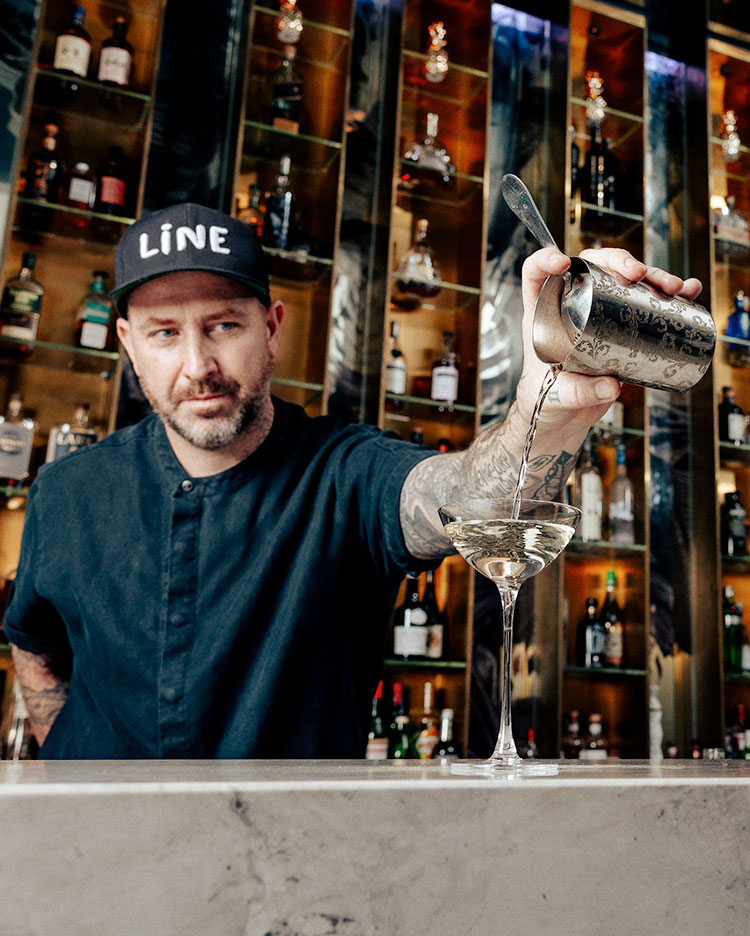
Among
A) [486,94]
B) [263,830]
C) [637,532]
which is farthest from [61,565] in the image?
[486,94]

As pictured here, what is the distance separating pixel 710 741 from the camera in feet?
10.3

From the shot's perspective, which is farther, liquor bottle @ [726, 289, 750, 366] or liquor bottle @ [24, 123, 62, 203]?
liquor bottle @ [726, 289, 750, 366]

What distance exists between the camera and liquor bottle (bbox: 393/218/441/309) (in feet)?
10.0

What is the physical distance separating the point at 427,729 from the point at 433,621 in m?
0.35

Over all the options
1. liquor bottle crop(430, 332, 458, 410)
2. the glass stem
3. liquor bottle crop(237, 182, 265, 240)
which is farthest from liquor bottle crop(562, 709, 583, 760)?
the glass stem

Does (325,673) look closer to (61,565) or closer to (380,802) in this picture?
(61,565)

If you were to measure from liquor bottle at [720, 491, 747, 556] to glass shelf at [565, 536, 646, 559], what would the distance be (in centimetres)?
48

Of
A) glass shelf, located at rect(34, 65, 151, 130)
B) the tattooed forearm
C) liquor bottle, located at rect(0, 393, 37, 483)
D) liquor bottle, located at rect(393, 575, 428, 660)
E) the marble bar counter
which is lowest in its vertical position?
the marble bar counter

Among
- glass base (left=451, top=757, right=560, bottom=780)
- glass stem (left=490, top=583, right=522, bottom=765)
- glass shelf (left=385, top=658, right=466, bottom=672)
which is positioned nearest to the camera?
glass base (left=451, top=757, right=560, bottom=780)

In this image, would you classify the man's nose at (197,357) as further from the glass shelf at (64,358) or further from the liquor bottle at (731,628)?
the liquor bottle at (731,628)

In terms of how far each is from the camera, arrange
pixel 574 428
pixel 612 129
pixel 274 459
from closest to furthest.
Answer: pixel 574 428
pixel 274 459
pixel 612 129

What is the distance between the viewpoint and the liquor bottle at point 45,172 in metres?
2.63

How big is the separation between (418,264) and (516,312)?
43cm

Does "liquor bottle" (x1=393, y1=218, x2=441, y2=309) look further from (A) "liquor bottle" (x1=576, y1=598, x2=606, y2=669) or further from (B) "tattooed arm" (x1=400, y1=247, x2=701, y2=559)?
(B) "tattooed arm" (x1=400, y1=247, x2=701, y2=559)
